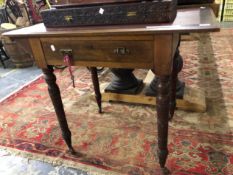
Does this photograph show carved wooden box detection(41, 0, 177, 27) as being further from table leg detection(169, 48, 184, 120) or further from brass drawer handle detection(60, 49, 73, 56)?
table leg detection(169, 48, 184, 120)

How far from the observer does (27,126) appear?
1.67 metres

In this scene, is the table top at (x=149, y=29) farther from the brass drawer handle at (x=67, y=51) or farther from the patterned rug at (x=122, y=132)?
the patterned rug at (x=122, y=132)

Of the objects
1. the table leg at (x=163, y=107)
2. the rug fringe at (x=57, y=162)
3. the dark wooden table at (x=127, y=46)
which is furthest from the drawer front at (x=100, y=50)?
the rug fringe at (x=57, y=162)

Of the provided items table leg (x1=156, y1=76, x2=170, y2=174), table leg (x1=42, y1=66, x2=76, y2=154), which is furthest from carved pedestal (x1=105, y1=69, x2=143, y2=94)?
table leg (x1=156, y1=76, x2=170, y2=174)

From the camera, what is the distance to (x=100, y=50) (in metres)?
0.88

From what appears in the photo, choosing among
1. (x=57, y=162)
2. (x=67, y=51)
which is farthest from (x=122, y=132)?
(x=67, y=51)

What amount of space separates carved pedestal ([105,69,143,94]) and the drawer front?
84 centimetres

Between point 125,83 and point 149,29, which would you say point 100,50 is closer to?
point 149,29

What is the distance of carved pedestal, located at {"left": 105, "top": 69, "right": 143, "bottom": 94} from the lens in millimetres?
1784

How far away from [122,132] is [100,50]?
782mm

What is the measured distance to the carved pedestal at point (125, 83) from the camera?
1.78 m

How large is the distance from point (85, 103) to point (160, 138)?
1.04 meters

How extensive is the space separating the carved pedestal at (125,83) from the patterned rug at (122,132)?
0.13 m

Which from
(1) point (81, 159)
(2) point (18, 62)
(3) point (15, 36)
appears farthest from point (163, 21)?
(2) point (18, 62)
